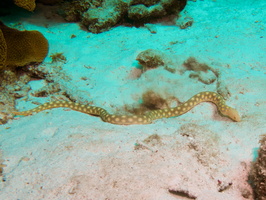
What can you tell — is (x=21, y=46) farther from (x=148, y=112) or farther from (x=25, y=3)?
(x=148, y=112)

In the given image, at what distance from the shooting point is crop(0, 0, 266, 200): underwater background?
2840mm

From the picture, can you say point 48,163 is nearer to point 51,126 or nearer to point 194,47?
point 51,126

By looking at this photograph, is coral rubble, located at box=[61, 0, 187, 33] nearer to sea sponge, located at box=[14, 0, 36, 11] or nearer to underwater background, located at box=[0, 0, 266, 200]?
underwater background, located at box=[0, 0, 266, 200]

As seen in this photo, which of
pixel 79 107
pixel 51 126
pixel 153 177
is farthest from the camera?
pixel 79 107

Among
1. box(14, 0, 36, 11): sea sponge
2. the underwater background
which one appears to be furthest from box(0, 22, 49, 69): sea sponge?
box(14, 0, 36, 11): sea sponge

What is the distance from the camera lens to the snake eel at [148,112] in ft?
15.4

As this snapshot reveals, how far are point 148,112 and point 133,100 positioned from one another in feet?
2.74

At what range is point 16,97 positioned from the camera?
5715mm

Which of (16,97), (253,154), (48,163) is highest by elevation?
(253,154)

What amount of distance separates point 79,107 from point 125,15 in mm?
6908

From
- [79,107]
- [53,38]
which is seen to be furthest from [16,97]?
[53,38]

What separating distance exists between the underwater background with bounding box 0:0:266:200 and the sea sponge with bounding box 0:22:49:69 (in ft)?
0.11

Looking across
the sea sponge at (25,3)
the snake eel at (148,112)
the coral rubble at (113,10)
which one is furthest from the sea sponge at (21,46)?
the coral rubble at (113,10)

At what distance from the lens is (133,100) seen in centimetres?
580
